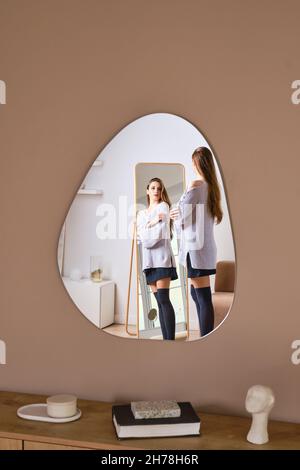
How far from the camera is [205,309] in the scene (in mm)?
1782

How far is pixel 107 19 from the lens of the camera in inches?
71.7

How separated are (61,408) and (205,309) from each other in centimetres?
50

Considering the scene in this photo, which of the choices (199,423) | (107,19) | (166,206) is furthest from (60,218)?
(199,423)

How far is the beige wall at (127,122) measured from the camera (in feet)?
5.67

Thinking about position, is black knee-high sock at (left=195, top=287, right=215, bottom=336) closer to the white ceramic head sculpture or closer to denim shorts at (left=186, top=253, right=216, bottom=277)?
denim shorts at (left=186, top=253, right=216, bottom=277)

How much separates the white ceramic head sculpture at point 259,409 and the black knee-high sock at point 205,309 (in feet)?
0.85

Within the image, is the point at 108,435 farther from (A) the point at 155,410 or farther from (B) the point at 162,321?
(B) the point at 162,321

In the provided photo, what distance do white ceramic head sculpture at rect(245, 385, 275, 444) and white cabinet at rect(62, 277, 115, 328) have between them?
50 centimetres

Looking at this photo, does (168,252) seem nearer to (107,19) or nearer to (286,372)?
(286,372)

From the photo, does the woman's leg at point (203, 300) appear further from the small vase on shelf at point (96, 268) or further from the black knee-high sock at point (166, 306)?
the small vase on shelf at point (96, 268)

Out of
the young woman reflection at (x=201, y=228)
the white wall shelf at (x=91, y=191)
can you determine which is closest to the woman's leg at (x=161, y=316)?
the young woman reflection at (x=201, y=228)

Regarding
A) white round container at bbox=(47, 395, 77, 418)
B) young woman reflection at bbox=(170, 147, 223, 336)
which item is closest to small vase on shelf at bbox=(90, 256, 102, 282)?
young woman reflection at bbox=(170, 147, 223, 336)

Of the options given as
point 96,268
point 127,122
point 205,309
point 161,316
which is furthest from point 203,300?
point 127,122

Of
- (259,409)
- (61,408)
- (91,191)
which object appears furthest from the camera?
(91,191)
